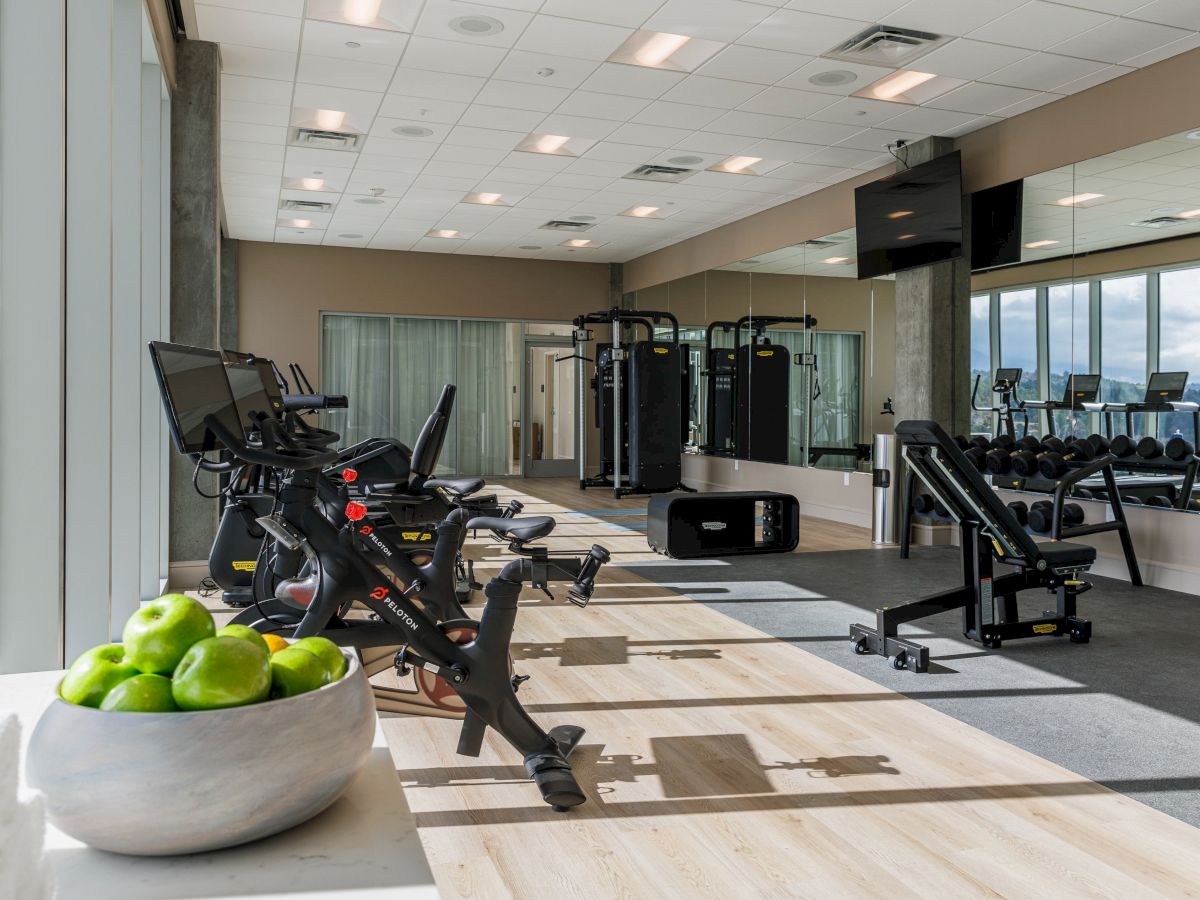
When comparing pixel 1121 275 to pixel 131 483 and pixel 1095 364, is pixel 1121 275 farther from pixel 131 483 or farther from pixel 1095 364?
pixel 131 483

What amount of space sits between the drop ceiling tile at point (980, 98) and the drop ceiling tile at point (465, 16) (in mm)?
2901

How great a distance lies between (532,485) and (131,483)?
27.6 ft

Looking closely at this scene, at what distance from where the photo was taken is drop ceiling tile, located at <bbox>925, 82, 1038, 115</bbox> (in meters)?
6.19

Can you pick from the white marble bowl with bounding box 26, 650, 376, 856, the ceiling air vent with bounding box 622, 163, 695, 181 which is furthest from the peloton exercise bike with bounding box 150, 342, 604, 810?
the ceiling air vent with bounding box 622, 163, 695, 181

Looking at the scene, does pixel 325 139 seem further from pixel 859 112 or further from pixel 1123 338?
pixel 1123 338

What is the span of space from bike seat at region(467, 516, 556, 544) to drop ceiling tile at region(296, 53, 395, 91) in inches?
162

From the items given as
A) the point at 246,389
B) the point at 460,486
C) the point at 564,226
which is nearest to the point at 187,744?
the point at 246,389

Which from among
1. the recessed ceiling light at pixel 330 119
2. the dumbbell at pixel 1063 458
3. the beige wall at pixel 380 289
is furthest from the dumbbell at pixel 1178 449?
the beige wall at pixel 380 289

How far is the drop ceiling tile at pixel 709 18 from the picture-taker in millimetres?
5012

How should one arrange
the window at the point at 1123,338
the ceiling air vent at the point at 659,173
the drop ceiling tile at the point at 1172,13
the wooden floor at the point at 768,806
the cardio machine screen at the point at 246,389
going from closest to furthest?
the wooden floor at the point at 768,806 < the cardio machine screen at the point at 246,389 < the drop ceiling tile at the point at 1172,13 < the window at the point at 1123,338 < the ceiling air vent at the point at 659,173

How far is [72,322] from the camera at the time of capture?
2980 mm

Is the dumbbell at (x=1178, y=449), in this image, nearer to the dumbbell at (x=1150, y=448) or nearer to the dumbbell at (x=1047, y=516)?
the dumbbell at (x=1150, y=448)

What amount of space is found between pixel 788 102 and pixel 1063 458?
9.67 feet

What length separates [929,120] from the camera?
6836 mm
